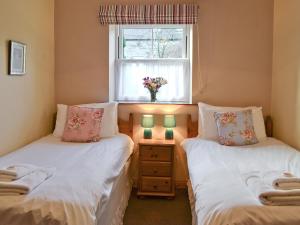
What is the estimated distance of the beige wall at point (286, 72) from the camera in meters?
2.83

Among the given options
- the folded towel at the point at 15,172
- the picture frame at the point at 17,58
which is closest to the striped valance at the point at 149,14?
the picture frame at the point at 17,58

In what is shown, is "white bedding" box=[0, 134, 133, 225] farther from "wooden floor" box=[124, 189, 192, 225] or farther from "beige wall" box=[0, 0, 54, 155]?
"wooden floor" box=[124, 189, 192, 225]

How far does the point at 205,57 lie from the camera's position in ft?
11.1

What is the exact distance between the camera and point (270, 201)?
1.50 meters

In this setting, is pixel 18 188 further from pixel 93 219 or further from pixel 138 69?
pixel 138 69

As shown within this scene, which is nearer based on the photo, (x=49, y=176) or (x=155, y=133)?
(x=49, y=176)

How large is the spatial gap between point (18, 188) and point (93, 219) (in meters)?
0.45

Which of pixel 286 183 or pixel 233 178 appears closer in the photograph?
pixel 286 183

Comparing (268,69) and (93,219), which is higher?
(268,69)

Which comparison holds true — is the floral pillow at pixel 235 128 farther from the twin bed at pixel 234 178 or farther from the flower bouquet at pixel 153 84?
the flower bouquet at pixel 153 84

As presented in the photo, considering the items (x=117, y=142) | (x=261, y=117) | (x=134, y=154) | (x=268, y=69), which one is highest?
(x=268, y=69)

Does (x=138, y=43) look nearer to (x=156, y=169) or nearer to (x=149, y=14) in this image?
(x=149, y=14)

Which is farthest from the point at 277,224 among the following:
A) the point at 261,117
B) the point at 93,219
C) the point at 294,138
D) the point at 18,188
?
the point at 261,117

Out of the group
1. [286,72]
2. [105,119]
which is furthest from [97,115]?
[286,72]
